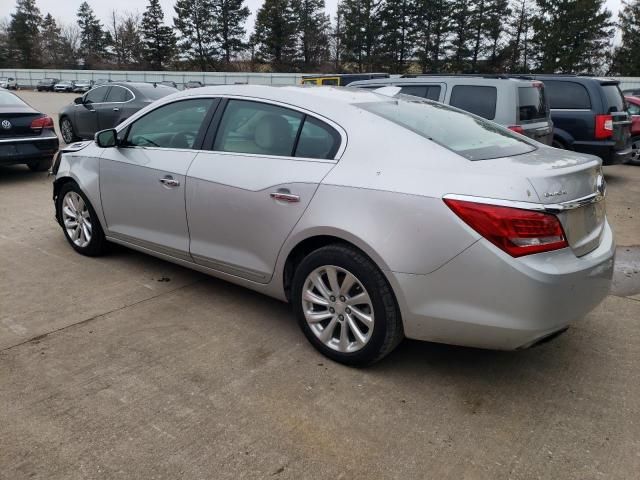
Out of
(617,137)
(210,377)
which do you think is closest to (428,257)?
(210,377)

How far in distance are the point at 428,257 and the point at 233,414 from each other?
1.23 metres

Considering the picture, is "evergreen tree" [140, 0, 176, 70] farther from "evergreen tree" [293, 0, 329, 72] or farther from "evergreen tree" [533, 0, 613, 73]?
"evergreen tree" [533, 0, 613, 73]

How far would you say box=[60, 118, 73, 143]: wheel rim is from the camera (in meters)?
12.9

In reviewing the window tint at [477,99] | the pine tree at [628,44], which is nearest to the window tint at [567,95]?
the window tint at [477,99]

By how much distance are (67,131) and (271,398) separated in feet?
39.9

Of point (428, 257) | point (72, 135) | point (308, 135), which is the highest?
point (308, 135)

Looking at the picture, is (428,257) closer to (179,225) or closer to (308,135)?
(308,135)

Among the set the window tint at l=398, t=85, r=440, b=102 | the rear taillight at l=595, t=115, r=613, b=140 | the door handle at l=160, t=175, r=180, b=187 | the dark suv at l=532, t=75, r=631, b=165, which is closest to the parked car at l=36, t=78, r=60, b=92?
the window tint at l=398, t=85, r=440, b=102

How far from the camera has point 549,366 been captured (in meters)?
3.22

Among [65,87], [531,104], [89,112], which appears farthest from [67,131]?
[65,87]

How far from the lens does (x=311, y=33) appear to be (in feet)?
203

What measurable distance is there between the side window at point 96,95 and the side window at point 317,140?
10181 mm

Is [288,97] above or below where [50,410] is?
above

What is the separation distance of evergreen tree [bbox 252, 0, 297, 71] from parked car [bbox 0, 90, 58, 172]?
2206 inches
